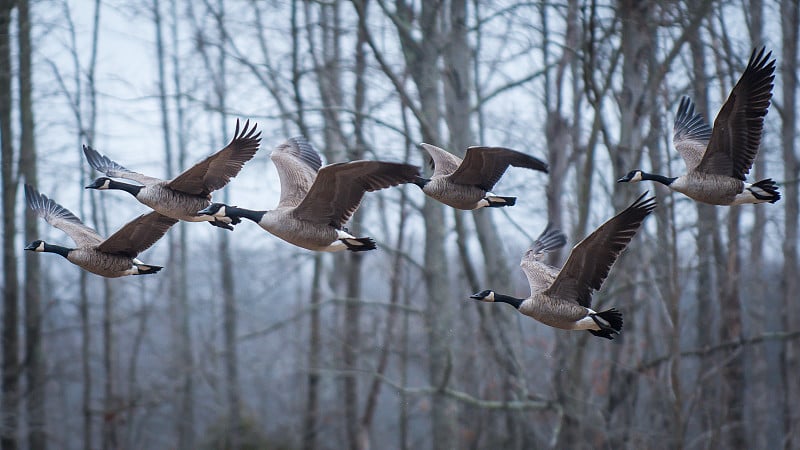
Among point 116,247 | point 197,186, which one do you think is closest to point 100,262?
point 116,247

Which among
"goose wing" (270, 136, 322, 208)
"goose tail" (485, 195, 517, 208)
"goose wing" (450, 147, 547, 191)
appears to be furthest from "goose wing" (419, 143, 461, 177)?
"goose wing" (270, 136, 322, 208)

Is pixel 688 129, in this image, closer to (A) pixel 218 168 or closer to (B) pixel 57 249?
(A) pixel 218 168

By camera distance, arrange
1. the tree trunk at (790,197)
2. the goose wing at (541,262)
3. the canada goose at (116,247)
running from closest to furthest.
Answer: the canada goose at (116,247), the goose wing at (541,262), the tree trunk at (790,197)

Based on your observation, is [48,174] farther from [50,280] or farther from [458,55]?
[458,55]

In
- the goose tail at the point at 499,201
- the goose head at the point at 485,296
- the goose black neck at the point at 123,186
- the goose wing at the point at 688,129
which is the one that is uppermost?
the goose wing at the point at 688,129

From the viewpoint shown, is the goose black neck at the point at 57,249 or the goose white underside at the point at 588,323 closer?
the goose white underside at the point at 588,323

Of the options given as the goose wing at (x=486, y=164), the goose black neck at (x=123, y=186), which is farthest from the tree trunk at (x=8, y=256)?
the goose wing at (x=486, y=164)

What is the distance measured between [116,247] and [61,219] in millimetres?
1125

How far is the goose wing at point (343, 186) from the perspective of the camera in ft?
20.3

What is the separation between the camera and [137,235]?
7.25 metres

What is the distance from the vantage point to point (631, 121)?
11.5 meters

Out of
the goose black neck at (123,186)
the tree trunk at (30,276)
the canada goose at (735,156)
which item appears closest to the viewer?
the canada goose at (735,156)

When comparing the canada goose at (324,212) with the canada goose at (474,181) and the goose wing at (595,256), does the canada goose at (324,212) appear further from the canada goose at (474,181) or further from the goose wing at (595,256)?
the goose wing at (595,256)

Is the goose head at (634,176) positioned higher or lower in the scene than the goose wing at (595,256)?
higher
